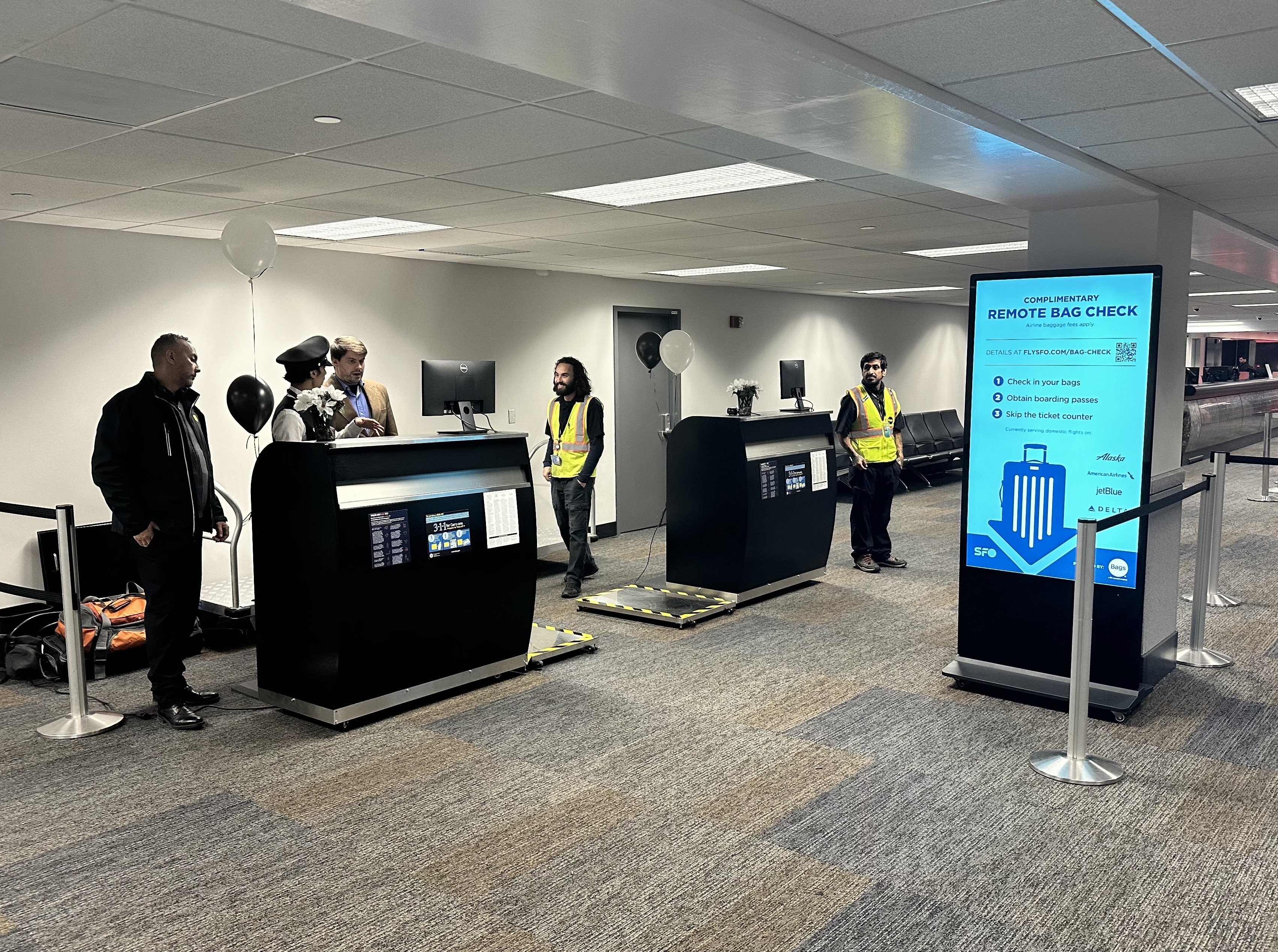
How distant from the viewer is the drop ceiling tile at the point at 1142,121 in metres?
3.18

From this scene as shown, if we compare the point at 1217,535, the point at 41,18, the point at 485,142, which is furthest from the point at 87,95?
the point at 1217,535

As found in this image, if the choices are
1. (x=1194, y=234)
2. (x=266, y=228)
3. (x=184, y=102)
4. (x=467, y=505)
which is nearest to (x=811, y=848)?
(x=467, y=505)

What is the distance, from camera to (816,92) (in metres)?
2.85

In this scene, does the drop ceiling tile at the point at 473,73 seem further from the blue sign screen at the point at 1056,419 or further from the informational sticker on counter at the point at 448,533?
the blue sign screen at the point at 1056,419

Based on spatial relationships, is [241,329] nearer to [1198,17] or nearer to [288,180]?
[288,180]

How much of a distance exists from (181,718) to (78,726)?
0.42m

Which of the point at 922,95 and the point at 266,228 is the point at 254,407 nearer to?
→ the point at 266,228

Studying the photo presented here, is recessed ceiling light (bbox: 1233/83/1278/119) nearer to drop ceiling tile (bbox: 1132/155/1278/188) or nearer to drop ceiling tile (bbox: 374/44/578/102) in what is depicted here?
drop ceiling tile (bbox: 1132/155/1278/188)

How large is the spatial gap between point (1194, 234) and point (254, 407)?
5.51m

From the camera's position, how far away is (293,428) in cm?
461

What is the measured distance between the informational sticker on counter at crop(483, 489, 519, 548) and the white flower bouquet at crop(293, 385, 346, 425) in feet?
2.67

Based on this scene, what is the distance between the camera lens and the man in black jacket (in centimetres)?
423

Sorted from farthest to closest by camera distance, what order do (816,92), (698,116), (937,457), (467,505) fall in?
(937,457), (467,505), (698,116), (816,92)

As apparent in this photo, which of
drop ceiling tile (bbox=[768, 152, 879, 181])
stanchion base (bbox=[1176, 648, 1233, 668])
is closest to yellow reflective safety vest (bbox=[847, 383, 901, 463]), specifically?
stanchion base (bbox=[1176, 648, 1233, 668])
